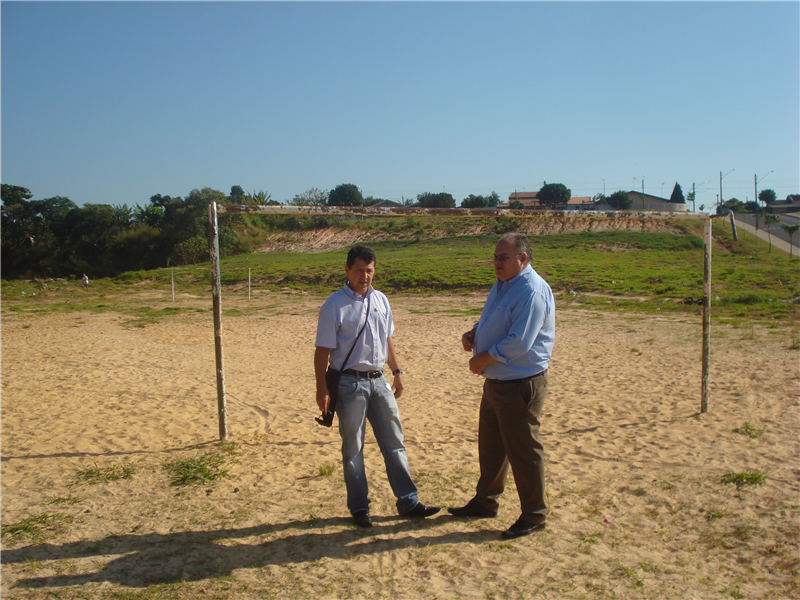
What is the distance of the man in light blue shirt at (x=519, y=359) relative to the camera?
11.3ft

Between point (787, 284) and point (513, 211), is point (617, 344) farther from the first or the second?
point (787, 284)

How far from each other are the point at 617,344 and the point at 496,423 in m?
8.56

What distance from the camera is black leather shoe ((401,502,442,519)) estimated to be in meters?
3.97

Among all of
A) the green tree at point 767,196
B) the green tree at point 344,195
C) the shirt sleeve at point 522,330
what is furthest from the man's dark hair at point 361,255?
the green tree at point 767,196

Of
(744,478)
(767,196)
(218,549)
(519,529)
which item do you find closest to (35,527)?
(218,549)

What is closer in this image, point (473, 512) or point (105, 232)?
point (473, 512)

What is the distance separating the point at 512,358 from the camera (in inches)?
136

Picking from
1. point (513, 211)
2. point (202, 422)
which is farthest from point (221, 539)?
point (513, 211)

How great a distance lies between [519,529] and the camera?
371cm

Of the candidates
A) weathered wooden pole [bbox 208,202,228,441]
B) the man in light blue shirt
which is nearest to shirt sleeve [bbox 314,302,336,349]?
the man in light blue shirt

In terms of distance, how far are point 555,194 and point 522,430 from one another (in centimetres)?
5900

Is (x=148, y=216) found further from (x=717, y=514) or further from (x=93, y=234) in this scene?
(x=717, y=514)

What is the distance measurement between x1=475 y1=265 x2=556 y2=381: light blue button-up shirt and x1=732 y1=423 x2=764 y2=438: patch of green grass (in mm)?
3391

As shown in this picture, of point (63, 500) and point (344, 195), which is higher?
point (344, 195)
